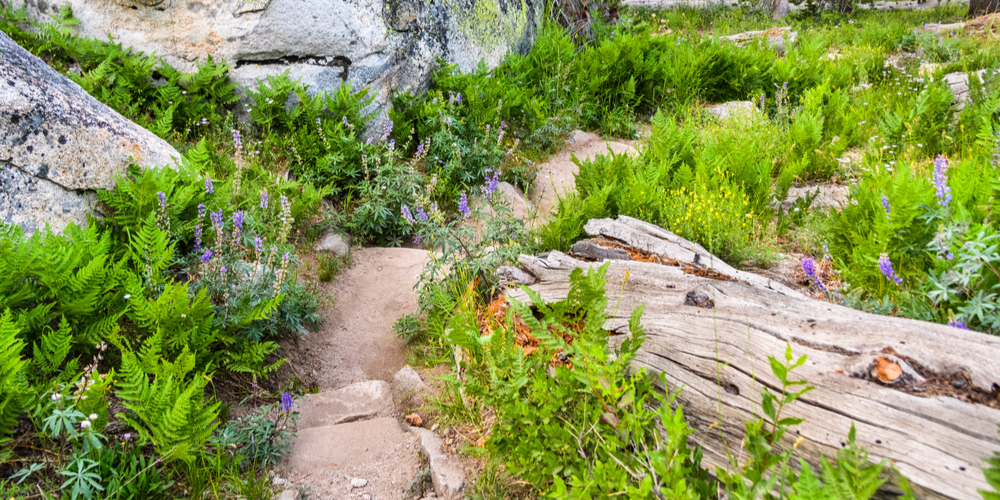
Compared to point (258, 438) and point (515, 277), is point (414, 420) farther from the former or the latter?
point (515, 277)

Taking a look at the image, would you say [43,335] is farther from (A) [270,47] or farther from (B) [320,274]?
(A) [270,47]

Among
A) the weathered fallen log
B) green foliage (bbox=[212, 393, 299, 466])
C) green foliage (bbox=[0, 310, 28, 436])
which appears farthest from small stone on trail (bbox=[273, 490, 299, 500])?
the weathered fallen log

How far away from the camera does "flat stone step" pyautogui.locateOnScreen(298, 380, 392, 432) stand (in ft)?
11.6

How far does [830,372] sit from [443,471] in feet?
6.21

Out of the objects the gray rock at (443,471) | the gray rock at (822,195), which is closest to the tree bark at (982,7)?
the gray rock at (822,195)

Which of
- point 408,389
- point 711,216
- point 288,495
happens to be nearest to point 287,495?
point 288,495

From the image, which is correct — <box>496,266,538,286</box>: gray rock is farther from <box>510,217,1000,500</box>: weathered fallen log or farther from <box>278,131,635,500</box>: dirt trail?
<box>278,131,635,500</box>: dirt trail

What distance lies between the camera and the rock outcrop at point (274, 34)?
611 centimetres

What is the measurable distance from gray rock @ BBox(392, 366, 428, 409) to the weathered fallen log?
4.75ft

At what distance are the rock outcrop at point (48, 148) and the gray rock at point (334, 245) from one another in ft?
5.24

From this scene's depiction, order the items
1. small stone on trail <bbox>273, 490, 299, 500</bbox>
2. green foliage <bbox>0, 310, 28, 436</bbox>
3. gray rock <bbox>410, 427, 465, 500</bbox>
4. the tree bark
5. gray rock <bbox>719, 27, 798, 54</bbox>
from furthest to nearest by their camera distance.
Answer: the tree bark < gray rock <bbox>719, 27, 798, 54</bbox> < gray rock <bbox>410, 427, 465, 500</bbox> < small stone on trail <bbox>273, 490, 299, 500</bbox> < green foliage <bbox>0, 310, 28, 436</bbox>

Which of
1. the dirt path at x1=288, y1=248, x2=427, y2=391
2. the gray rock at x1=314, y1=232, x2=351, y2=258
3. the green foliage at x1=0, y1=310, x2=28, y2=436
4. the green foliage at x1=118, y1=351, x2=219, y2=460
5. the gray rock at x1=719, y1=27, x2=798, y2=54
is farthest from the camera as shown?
the gray rock at x1=719, y1=27, x2=798, y2=54

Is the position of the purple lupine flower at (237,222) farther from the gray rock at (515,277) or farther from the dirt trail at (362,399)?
the gray rock at (515,277)

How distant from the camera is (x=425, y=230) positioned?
446 centimetres
